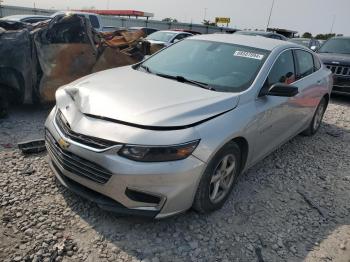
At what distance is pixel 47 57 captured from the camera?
18.1 feet

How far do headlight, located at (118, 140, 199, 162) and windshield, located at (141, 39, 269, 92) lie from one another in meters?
1.08

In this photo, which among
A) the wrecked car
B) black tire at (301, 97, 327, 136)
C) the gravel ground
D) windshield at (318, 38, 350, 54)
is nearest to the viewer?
the gravel ground

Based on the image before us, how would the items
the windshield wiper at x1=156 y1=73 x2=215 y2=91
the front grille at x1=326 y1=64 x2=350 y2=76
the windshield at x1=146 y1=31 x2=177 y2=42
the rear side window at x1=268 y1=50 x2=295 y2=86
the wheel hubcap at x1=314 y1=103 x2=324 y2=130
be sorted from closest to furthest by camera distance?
the windshield wiper at x1=156 y1=73 x2=215 y2=91 < the rear side window at x1=268 y1=50 x2=295 y2=86 < the wheel hubcap at x1=314 y1=103 x2=324 y2=130 < the front grille at x1=326 y1=64 x2=350 y2=76 < the windshield at x1=146 y1=31 x2=177 y2=42

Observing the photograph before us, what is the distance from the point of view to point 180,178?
2.69 meters

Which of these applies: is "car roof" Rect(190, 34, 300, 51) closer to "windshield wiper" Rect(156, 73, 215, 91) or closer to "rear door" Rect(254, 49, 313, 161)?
"rear door" Rect(254, 49, 313, 161)

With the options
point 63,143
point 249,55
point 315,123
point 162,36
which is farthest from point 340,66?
point 63,143

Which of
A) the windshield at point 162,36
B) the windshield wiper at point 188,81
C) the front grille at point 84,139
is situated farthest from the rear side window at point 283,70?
the windshield at point 162,36

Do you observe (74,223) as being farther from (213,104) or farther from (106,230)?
(213,104)

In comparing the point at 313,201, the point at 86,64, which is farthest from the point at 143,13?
the point at 313,201

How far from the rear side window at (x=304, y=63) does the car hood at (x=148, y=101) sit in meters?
1.86

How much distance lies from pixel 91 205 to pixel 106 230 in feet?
1.23

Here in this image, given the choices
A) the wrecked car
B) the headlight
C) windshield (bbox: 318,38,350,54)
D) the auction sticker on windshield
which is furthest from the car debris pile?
windshield (bbox: 318,38,350,54)

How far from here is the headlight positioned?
A: 2.63 metres

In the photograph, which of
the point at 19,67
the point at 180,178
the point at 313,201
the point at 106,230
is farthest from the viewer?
the point at 19,67
